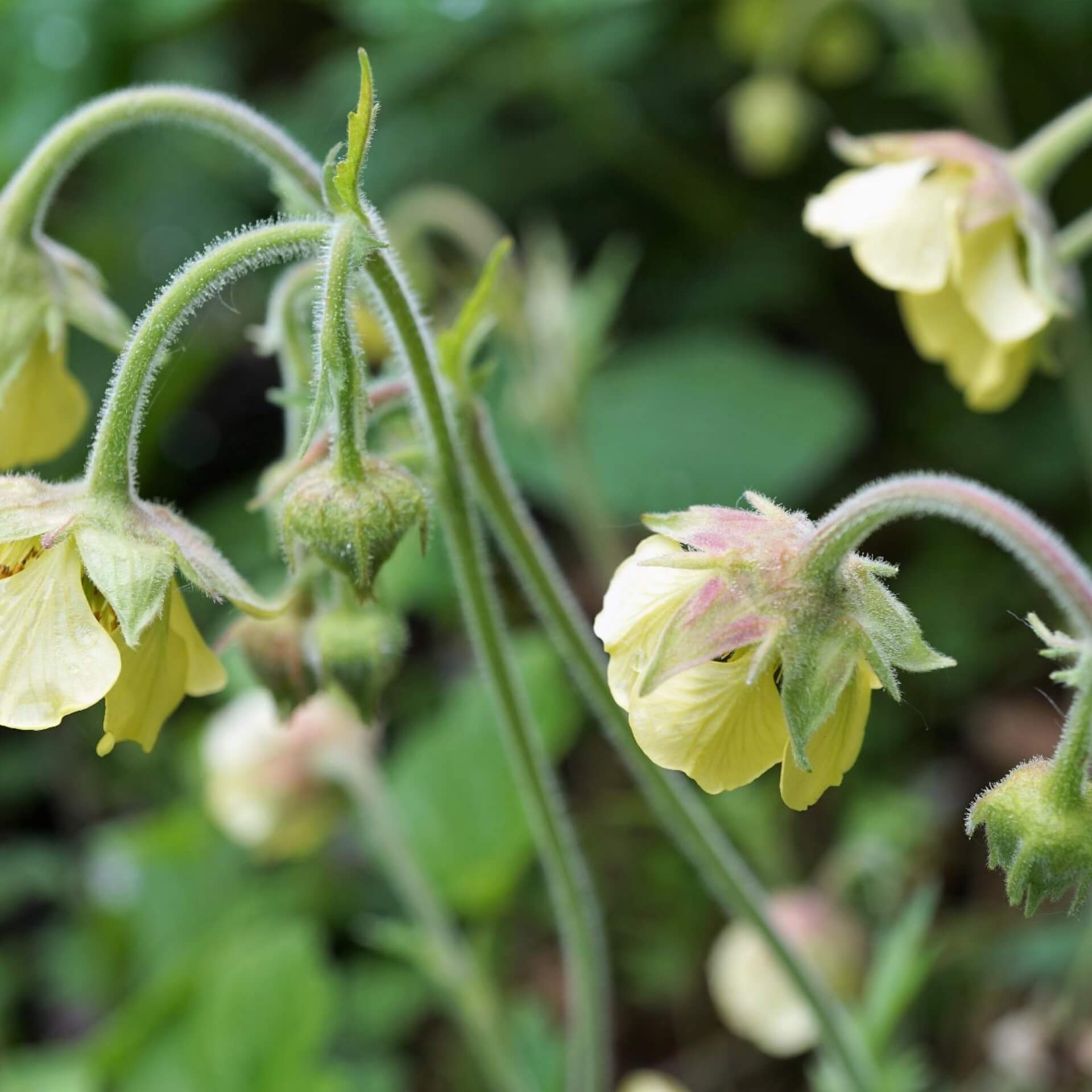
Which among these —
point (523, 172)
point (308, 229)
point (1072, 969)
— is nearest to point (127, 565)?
point (308, 229)

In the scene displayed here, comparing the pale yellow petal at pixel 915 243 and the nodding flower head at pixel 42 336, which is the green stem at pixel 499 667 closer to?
the nodding flower head at pixel 42 336

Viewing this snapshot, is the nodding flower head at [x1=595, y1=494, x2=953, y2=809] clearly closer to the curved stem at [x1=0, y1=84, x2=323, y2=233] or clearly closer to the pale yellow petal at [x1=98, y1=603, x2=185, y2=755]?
the pale yellow petal at [x1=98, y1=603, x2=185, y2=755]

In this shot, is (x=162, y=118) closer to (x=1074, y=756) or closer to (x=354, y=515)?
(x=354, y=515)

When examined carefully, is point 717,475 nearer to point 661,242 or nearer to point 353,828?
point 661,242

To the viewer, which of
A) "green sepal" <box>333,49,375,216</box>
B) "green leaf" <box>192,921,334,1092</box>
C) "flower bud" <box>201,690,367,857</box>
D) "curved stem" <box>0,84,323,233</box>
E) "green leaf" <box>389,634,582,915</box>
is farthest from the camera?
"green leaf" <box>389,634,582,915</box>

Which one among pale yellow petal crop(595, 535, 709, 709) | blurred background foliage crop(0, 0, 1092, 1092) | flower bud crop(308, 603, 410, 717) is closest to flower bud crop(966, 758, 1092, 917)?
pale yellow petal crop(595, 535, 709, 709)

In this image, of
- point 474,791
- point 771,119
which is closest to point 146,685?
point 474,791
